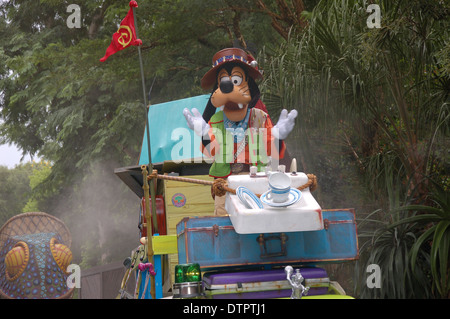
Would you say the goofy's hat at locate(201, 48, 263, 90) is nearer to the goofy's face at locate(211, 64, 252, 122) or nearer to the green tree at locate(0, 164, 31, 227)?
the goofy's face at locate(211, 64, 252, 122)

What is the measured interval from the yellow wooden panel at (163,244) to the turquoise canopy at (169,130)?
240 centimetres

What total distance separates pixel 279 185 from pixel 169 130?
4.16 m

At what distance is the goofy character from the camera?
15.6 ft

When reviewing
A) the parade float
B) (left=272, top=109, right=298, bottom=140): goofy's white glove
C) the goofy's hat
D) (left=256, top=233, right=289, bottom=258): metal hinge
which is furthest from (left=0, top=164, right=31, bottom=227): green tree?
(left=256, top=233, right=289, bottom=258): metal hinge

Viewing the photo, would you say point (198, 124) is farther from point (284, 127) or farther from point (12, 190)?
point (12, 190)

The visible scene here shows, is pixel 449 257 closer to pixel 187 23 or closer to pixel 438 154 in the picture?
pixel 438 154

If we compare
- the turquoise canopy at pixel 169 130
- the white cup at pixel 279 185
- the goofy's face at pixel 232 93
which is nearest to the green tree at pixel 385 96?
the turquoise canopy at pixel 169 130

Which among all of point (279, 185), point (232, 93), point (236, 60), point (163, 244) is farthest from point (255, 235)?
point (236, 60)

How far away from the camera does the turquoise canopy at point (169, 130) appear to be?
709 centimetres

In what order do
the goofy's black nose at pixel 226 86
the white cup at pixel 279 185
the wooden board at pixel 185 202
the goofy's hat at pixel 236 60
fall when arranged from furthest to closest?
the wooden board at pixel 185 202, the goofy's hat at pixel 236 60, the goofy's black nose at pixel 226 86, the white cup at pixel 279 185

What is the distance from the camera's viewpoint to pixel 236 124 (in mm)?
4973

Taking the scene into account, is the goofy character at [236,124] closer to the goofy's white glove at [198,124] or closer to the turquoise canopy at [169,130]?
the goofy's white glove at [198,124]

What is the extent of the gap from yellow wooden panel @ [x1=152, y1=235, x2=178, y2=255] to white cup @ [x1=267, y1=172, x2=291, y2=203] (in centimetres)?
121
